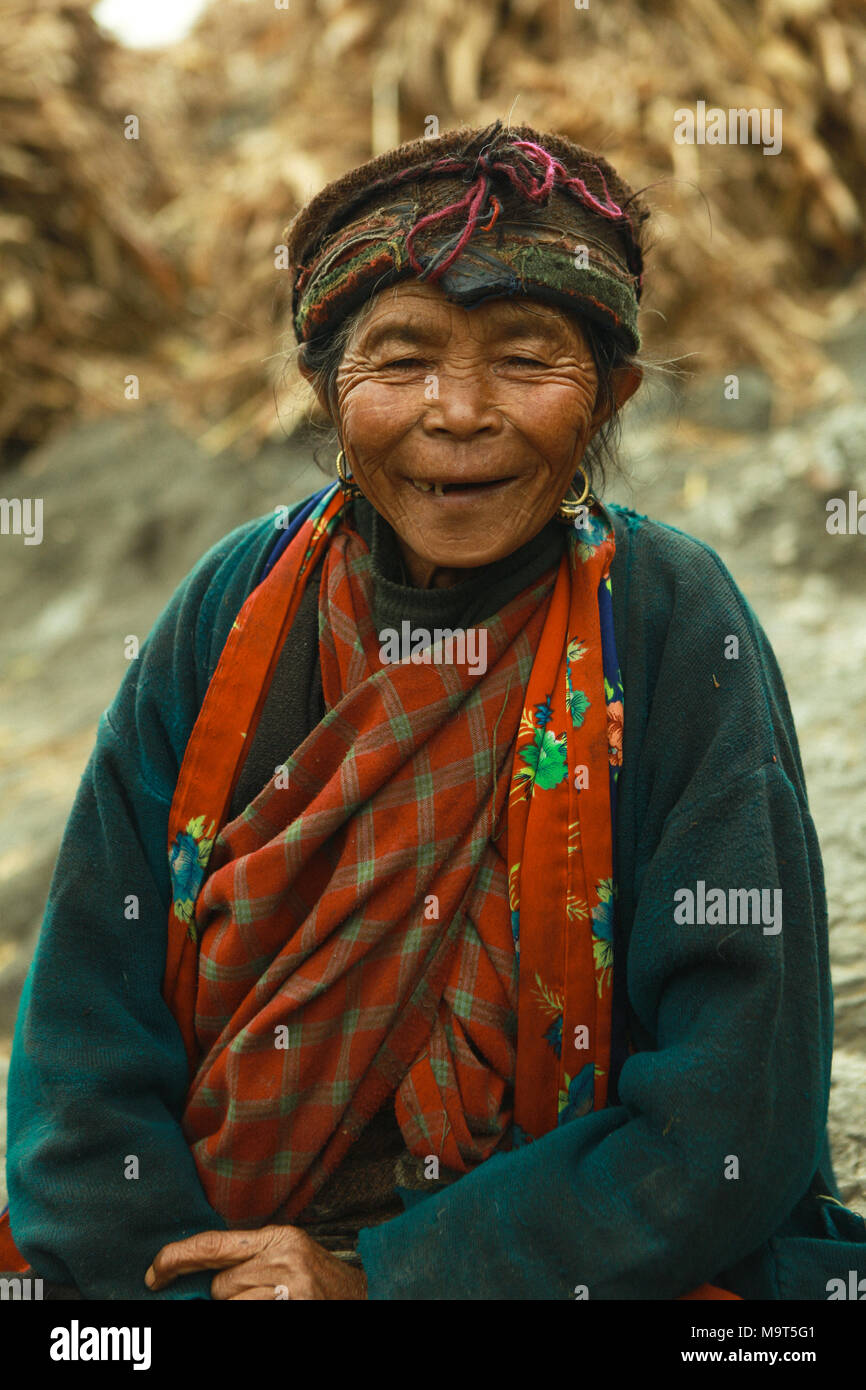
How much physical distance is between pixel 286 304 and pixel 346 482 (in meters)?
2.57

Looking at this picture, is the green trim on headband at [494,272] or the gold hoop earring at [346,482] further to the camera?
the gold hoop earring at [346,482]

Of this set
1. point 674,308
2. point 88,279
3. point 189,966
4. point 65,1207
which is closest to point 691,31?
point 674,308

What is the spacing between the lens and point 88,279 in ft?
21.5

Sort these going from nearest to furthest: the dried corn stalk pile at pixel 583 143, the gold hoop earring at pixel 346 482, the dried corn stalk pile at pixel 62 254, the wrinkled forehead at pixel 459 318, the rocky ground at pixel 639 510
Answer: the wrinkled forehead at pixel 459 318, the gold hoop earring at pixel 346 482, the rocky ground at pixel 639 510, the dried corn stalk pile at pixel 583 143, the dried corn stalk pile at pixel 62 254

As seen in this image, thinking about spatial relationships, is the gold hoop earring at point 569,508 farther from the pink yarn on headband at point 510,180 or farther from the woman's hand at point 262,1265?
the woman's hand at point 262,1265

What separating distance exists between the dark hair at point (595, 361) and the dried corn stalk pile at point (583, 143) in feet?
9.75

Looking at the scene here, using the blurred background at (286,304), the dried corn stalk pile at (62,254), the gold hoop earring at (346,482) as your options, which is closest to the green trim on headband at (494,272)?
the gold hoop earring at (346,482)

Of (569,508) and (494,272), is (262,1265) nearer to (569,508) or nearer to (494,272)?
(569,508)

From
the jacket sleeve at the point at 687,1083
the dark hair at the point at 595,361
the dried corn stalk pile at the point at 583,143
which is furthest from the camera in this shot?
the dried corn stalk pile at the point at 583,143

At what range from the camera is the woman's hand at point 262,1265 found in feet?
5.43

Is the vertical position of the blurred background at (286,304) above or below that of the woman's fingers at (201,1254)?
above

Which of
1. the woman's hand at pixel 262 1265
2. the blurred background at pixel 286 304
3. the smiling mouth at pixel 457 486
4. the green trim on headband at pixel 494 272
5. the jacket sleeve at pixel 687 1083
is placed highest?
the blurred background at pixel 286 304

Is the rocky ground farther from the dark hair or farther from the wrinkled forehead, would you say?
the wrinkled forehead
